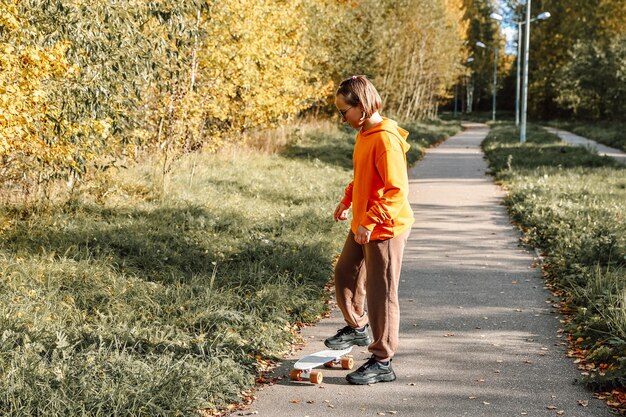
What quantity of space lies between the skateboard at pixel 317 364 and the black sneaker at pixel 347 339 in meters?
0.11

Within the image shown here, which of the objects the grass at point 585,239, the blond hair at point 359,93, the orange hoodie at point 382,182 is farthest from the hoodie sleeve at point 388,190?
the grass at point 585,239

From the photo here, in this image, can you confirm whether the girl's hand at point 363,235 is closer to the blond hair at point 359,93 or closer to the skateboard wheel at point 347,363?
the blond hair at point 359,93

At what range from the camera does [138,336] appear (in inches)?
203

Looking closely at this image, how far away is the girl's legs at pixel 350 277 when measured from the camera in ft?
16.7

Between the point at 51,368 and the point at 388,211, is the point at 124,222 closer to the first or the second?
the point at 51,368

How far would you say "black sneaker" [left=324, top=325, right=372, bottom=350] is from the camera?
17.3 feet

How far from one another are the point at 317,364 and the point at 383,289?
0.68 meters

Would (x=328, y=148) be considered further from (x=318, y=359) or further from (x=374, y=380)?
(x=374, y=380)

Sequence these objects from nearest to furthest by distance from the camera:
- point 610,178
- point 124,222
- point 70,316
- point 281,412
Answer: point 281,412 → point 70,316 → point 124,222 → point 610,178

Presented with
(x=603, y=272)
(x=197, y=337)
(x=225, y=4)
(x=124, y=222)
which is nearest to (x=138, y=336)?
(x=197, y=337)

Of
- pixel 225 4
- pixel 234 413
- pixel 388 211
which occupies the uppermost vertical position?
pixel 225 4

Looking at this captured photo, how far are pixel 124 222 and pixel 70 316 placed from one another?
3.37 meters

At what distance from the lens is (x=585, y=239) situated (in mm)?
8633

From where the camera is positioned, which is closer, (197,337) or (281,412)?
(281,412)
